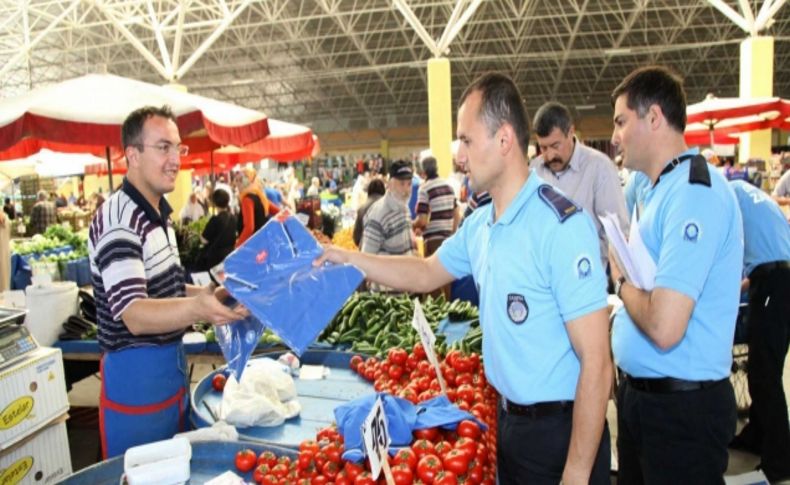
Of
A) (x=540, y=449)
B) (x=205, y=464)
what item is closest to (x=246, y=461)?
(x=205, y=464)

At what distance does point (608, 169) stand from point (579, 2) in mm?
23136

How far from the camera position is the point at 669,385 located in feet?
7.17

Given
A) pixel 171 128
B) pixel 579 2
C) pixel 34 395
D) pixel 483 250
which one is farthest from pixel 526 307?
pixel 579 2

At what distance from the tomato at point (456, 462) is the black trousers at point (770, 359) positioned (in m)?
2.60

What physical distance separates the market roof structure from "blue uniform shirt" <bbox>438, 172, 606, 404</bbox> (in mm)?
21226

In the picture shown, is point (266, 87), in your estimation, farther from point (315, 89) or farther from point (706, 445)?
point (706, 445)

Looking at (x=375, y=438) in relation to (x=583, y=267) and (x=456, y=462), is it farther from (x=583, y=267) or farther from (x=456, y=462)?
(x=583, y=267)

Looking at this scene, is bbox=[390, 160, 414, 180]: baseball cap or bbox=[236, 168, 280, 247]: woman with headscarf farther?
bbox=[236, 168, 280, 247]: woman with headscarf

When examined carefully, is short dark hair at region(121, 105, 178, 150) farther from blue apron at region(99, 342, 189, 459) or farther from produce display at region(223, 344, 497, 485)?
produce display at region(223, 344, 497, 485)

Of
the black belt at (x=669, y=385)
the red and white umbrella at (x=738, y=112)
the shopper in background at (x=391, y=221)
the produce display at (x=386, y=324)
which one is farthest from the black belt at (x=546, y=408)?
the red and white umbrella at (x=738, y=112)

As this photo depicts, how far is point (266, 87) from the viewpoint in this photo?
35.8 metres

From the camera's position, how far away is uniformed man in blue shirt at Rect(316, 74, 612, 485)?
5.39 feet

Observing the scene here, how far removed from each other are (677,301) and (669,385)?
407 mm

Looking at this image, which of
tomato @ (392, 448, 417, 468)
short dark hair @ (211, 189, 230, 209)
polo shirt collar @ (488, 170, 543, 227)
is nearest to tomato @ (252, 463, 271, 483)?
tomato @ (392, 448, 417, 468)
